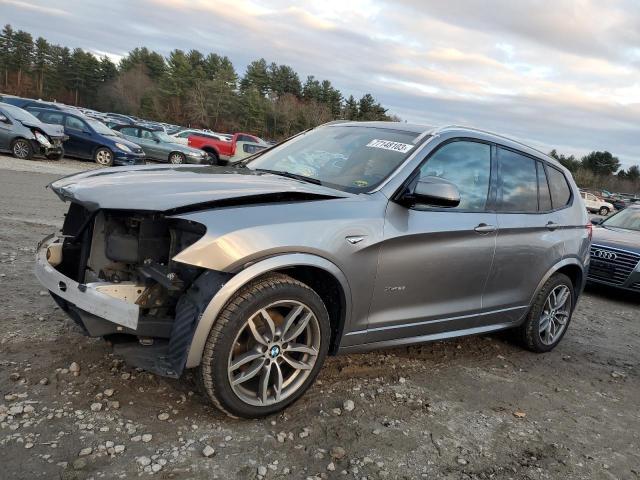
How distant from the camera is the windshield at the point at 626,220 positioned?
9422 mm

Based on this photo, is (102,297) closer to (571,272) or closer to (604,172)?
(571,272)

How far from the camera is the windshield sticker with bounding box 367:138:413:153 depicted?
3800 millimetres

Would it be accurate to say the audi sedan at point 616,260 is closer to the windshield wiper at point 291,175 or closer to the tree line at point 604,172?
the windshield wiper at point 291,175

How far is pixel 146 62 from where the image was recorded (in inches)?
3799

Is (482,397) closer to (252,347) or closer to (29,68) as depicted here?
(252,347)

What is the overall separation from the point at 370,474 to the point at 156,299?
4.78 feet

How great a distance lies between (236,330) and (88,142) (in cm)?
1688

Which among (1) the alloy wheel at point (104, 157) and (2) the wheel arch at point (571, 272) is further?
(1) the alloy wheel at point (104, 157)

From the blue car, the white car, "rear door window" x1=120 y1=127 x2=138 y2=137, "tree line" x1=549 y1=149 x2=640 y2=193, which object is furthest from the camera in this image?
"tree line" x1=549 y1=149 x2=640 y2=193

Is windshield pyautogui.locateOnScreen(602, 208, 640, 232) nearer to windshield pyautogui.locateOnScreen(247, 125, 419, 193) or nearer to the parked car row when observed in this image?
windshield pyautogui.locateOnScreen(247, 125, 419, 193)

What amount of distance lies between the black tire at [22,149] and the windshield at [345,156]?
13.9m

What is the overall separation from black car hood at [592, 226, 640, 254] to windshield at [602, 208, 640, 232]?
262 millimetres

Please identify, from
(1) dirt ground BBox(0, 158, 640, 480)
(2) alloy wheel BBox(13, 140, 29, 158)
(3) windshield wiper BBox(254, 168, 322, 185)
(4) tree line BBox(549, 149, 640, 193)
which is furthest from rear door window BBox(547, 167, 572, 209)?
(4) tree line BBox(549, 149, 640, 193)

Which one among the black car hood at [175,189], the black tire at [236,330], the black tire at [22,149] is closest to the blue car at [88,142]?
the black tire at [22,149]
